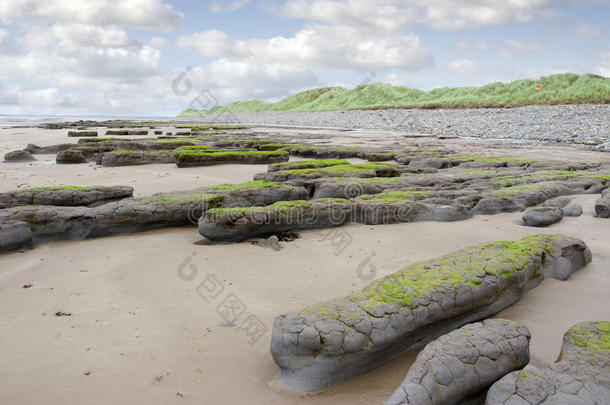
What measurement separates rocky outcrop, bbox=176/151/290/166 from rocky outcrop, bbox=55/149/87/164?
13.3 ft

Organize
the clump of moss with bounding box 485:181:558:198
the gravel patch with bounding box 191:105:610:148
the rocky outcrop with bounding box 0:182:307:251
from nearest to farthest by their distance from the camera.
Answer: the rocky outcrop with bounding box 0:182:307:251
the clump of moss with bounding box 485:181:558:198
the gravel patch with bounding box 191:105:610:148

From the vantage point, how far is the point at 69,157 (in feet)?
49.8

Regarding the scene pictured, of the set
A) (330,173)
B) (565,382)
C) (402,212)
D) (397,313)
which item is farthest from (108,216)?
(565,382)

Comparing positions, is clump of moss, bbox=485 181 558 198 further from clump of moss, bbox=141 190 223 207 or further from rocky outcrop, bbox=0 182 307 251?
clump of moss, bbox=141 190 223 207

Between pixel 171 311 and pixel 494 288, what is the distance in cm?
299

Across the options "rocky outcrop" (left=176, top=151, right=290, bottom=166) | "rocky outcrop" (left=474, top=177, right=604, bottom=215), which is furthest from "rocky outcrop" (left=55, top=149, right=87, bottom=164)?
"rocky outcrop" (left=474, top=177, right=604, bottom=215)

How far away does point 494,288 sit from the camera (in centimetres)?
378

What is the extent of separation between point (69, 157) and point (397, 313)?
1515 centimetres

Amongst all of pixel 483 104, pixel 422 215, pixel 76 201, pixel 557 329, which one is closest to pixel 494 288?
pixel 557 329

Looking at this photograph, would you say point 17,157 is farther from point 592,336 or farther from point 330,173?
point 592,336

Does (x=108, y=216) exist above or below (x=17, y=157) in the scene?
below

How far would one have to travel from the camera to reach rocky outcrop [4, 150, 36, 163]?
15312 millimetres

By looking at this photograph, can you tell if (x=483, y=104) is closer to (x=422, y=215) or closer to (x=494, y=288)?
(x=422, y=215)

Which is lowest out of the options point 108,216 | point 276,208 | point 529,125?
point 108,216
